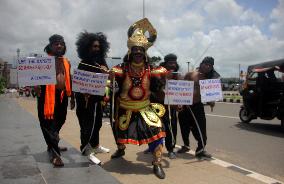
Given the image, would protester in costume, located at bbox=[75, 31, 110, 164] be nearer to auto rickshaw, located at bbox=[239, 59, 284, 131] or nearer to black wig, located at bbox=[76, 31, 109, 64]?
black wig, located at bbox=[76, 31, 109, 64]

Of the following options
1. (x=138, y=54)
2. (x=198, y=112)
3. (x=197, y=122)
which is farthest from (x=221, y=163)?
(x=138, y=54)

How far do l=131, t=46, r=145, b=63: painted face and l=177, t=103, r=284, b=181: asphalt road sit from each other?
2.51 m

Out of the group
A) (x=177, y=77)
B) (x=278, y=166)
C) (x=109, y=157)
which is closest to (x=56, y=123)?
(x=109, y=157)

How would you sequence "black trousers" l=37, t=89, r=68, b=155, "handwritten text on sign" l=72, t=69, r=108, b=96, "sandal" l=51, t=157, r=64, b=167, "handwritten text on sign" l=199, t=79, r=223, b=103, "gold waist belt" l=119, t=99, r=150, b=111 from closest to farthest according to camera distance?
"sandal" l=51, t=157, r=64, b=167
"black trousers" l=37, t=89, r=68, b=155
"gold waist belt" l=119, t=99, r=150, b=111
"handwritten text on sign" l=72, t=69, r=108, b=96
"handwritten text on sign" l=199, t=79, r=223, b=103

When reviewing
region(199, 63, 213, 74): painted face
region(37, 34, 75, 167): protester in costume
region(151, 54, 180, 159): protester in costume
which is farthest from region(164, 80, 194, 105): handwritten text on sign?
region(37, 34, 75, 167): protester in costume

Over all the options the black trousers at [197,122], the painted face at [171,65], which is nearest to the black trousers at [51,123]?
the painted face at [171,65]

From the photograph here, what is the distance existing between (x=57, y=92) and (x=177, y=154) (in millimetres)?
2615

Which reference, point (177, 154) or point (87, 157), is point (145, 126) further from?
point (177, 154)

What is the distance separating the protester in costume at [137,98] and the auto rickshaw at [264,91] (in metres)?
6.35

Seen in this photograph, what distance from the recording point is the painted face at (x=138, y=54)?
5652 mm

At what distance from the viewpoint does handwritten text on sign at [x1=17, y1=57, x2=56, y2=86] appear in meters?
5.37

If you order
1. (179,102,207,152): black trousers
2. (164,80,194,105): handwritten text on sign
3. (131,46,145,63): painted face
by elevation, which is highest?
(131,46,145,63): painted face

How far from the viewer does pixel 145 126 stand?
564 cm

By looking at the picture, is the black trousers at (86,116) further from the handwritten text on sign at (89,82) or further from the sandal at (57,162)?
the sandal at (57,162)
